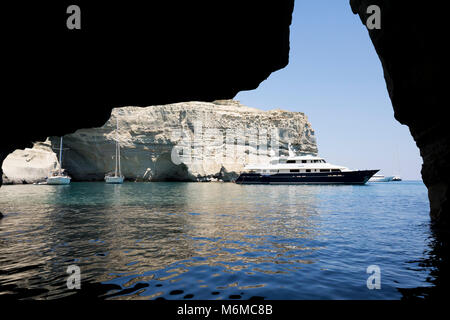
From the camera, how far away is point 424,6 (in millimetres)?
7004

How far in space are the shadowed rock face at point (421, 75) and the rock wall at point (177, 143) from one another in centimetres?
5517

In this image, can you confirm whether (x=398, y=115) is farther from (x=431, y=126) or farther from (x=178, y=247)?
(x=178, y=247)

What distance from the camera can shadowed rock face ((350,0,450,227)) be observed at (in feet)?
24.6

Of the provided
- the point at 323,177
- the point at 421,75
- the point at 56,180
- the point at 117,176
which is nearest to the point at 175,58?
the point at 421,75

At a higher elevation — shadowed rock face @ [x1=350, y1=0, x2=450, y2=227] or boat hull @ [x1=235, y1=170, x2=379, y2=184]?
shadowed rock face @ [x1=350, y1=0, x2=450, y2=227]

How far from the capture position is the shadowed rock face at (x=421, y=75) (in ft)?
24.6

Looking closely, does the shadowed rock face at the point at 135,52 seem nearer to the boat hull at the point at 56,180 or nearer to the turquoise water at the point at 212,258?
the turquoise water at the point at 212,258

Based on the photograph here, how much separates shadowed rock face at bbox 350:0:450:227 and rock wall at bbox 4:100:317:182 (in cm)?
5517

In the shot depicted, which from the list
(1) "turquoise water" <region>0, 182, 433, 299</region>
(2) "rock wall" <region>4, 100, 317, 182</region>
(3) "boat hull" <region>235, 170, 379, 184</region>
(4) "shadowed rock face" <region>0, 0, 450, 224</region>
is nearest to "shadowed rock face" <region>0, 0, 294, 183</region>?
(4) "shadowed rock face" <region>0, 0, 450, 224</region>

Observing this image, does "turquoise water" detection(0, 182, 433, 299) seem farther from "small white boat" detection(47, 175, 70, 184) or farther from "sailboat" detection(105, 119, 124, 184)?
"sailboat" detection(105, 119, 124, 184)

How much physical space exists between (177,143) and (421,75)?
56.8 m

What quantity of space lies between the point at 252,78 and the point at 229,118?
61.6 meters

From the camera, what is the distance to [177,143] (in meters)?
62.7

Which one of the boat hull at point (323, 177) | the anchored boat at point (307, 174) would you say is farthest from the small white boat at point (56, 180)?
the boat hull at point (323, 177)
